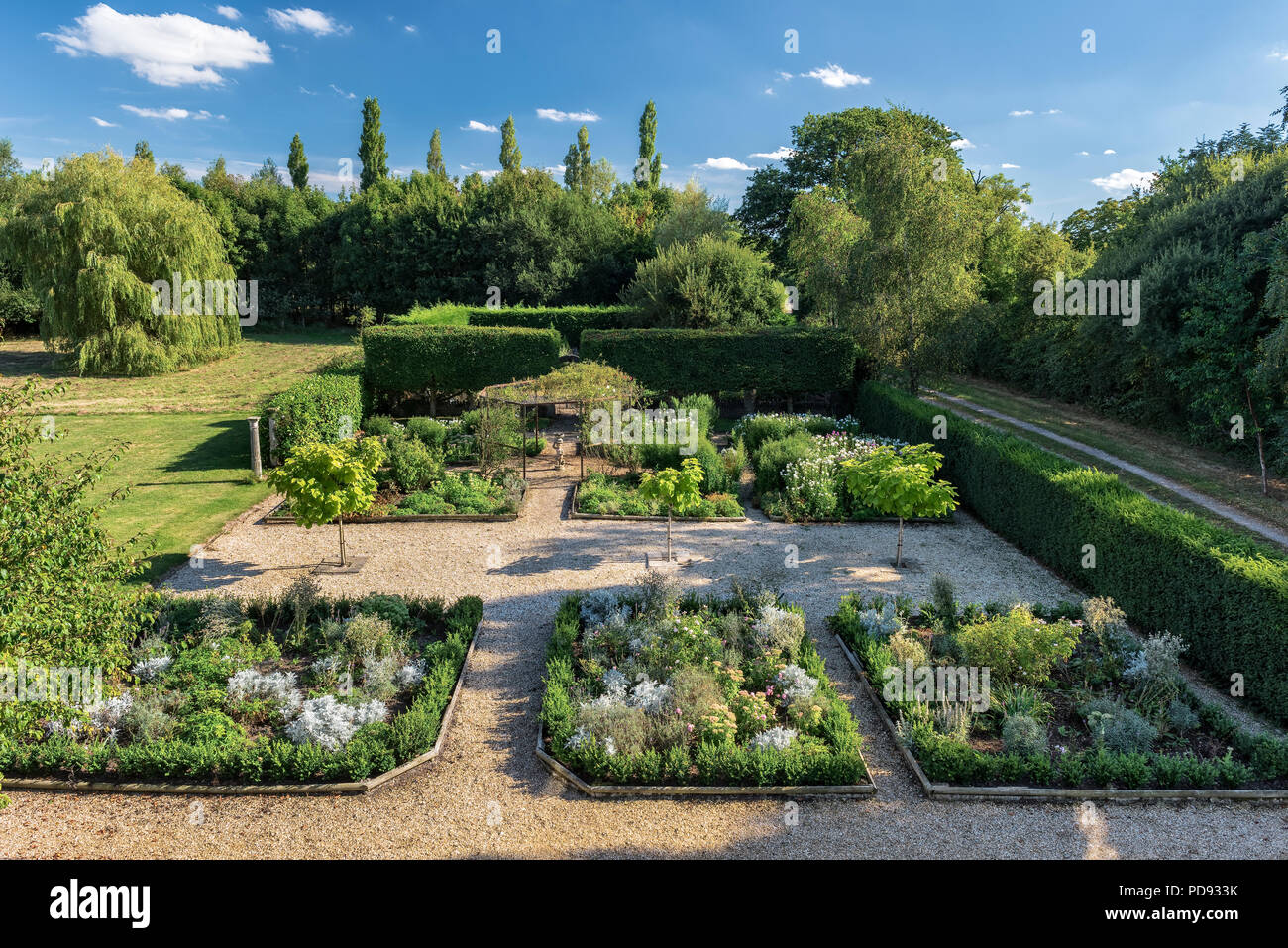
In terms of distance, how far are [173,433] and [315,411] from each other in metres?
6.79

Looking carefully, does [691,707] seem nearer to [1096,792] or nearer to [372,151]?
[1096,792]

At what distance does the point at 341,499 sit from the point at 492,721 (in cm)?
486

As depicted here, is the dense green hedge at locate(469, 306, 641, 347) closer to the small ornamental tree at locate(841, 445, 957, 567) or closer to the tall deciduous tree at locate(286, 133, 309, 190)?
the small ornamental tree at locate(841, 445, 957, 567)

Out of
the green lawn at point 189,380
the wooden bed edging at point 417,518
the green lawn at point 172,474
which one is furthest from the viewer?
the green lawn at point 189,380

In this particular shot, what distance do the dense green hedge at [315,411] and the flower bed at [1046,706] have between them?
12722mm

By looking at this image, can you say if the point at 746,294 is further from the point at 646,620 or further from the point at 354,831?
the point at 354,831

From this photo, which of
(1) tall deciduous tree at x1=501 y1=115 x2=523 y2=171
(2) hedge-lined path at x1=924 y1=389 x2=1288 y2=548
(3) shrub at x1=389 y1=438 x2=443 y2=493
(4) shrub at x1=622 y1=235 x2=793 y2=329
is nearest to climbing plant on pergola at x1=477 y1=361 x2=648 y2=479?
(3) shrub at x1=389 y1=438 x2=443 y2=493

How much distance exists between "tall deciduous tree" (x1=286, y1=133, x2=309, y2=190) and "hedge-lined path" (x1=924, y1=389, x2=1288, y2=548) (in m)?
55.1

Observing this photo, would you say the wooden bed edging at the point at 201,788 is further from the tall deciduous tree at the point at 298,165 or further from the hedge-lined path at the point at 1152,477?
the tall deciduous tree at the point at 298,165

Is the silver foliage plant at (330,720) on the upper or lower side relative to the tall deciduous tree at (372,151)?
lower

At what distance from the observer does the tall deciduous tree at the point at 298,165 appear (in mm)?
60250

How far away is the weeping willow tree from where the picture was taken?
28.8 metres

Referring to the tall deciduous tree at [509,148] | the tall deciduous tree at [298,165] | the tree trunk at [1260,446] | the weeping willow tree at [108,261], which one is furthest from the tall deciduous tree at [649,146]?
the tree trunk at [1260,446]
